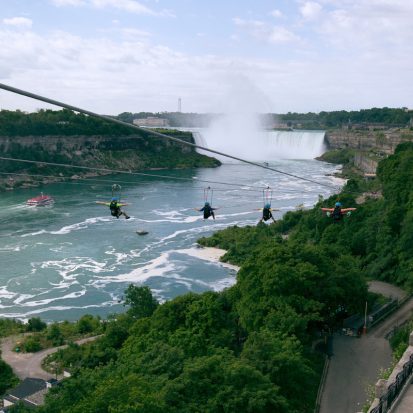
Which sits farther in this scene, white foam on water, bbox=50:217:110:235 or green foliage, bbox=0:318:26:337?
white foam on water, bbox=50:217:110:235

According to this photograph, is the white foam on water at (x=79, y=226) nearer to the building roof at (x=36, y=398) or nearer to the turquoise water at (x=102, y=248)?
the turquoise water at (x=102, y=248)

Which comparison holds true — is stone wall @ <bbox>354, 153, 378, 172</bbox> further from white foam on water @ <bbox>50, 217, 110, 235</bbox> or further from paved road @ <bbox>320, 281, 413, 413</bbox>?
paved road @ <bbox>320, 281, 413, 413</bbox>

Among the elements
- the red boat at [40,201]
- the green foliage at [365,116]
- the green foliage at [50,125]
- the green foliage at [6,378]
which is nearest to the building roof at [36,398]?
the green foliage at [6,378]

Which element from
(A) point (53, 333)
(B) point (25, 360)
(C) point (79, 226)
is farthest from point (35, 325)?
(C) point (79, 226)

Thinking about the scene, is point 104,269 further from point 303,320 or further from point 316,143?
point 316,143

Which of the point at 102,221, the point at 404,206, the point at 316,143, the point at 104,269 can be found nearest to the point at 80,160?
the point at 102,221

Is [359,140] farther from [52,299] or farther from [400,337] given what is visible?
[400,337]

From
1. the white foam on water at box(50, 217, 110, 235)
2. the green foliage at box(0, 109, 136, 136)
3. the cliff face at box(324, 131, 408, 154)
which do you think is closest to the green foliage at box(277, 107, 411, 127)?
the cliff face at box(324, 131, 408, 154)
